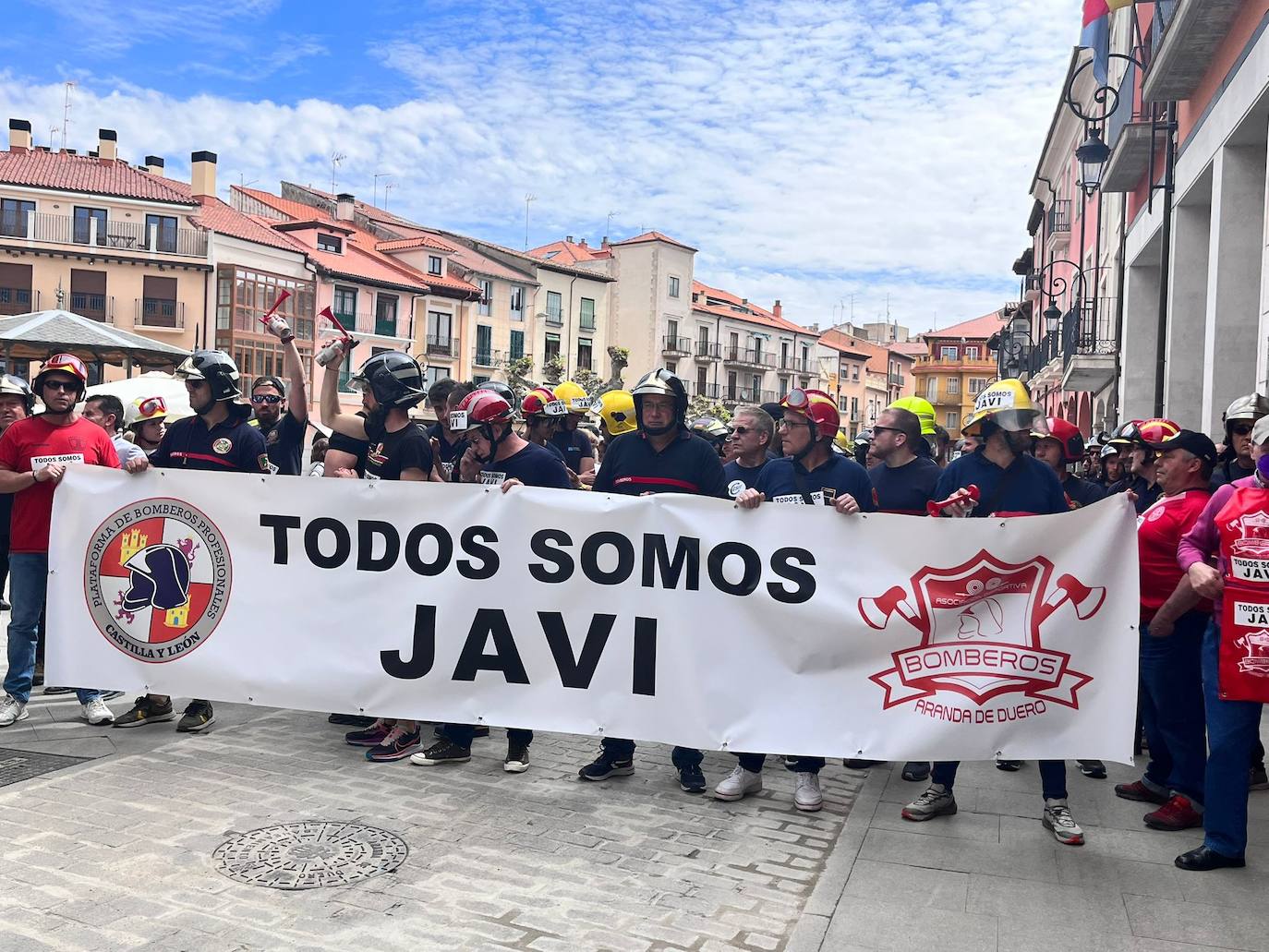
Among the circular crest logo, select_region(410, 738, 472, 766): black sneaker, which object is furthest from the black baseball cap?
the circular crest logo

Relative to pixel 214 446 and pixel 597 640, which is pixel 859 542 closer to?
pixel 597 640

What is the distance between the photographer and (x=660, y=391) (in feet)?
19.7

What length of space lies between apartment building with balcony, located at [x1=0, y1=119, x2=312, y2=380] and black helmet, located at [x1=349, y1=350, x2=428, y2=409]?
44.5 metres

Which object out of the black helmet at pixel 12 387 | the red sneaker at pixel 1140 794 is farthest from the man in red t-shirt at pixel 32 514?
the red sneaker at pixel 1140 794

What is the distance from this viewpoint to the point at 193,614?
20.6 feet

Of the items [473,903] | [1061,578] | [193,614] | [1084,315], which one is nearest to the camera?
[473,903]

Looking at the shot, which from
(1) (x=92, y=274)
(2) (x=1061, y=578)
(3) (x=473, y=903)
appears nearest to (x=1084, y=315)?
(2) (x=1061, y=578)

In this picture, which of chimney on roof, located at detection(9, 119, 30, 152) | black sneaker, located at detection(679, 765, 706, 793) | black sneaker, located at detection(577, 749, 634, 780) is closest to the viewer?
black sneaker, located at detection(679, 765, 706, 793)

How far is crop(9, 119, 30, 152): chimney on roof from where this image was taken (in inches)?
2025

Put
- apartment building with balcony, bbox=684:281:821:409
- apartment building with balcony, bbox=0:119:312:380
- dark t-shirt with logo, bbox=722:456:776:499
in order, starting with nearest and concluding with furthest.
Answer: dark t-shirt with logo, bbox=722:456:776:499
apartment building with balcony, bbox=0:119:312:380
apartment building with balcony, bbox=684:281:821:409

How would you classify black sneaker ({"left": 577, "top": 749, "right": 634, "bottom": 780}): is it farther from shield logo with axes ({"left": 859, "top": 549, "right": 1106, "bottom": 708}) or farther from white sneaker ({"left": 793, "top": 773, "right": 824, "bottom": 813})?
shield logo with axes ({"left": 859, "top": 549, "right": 1106, "bottom": 708})

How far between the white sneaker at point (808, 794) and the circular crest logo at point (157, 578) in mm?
3237

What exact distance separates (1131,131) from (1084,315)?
1357cm

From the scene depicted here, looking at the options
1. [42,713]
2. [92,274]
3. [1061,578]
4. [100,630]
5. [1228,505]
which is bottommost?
[42,713]
